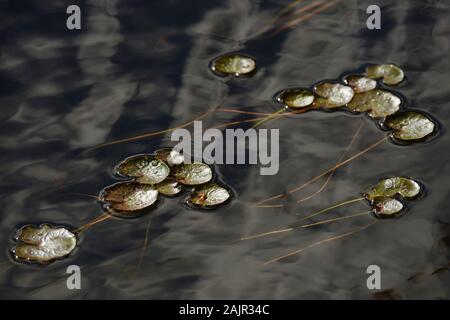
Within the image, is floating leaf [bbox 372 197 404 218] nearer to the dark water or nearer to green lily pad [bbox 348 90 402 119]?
the dark water

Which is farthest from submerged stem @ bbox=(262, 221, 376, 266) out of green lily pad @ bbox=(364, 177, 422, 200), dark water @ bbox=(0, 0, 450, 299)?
green lily pad @ bbox=(364, 177, 422, 200)

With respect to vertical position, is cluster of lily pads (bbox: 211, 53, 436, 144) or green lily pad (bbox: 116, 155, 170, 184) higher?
cluster of lily pads (bbox: 211, 53, 436, 144)

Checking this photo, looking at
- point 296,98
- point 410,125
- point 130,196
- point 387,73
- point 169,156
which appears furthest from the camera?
point 387,73

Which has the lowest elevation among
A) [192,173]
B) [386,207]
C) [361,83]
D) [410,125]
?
[386,207]

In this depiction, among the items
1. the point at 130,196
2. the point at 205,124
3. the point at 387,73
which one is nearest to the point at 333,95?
the point at 387,73

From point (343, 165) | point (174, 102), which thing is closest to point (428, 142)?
point (343, 165)

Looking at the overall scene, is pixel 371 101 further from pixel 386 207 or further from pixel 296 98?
pixel 386 207
